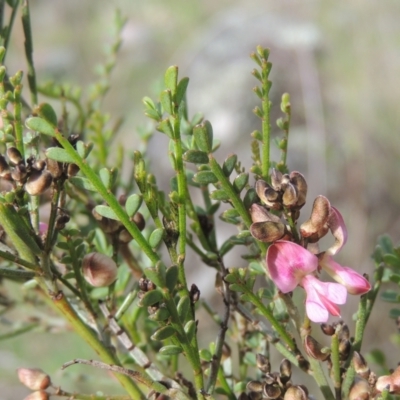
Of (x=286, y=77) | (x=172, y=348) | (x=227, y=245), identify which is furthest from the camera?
(x=286, y=77)

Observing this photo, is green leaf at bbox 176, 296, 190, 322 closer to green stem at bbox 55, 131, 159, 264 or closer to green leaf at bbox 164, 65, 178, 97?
green stem at bbox 55, 131, 159, 264

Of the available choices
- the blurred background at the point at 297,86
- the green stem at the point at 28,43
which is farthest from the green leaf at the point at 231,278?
the blurred background at the point at 297,86

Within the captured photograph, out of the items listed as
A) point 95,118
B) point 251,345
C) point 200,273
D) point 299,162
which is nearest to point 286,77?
point 299,162

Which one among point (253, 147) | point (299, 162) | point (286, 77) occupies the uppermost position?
point (253, 147)

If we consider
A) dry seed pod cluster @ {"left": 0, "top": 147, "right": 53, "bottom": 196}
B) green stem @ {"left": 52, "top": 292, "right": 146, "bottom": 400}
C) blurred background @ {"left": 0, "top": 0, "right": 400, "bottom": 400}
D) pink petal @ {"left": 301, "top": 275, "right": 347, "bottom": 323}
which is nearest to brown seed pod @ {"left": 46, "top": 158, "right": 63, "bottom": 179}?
dry seed pod cluster @ {"left": 0, "top": 147, "right": 53, "bottom": 196}

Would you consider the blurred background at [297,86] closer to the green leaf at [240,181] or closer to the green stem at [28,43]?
the green stem at [28,43]

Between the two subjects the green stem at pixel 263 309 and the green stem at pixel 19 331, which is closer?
the green stem at pixel 263 309

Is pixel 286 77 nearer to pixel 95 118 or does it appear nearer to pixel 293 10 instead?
pixel 293 10
